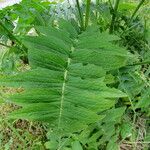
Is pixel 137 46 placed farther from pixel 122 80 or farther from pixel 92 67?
pixel 92 67

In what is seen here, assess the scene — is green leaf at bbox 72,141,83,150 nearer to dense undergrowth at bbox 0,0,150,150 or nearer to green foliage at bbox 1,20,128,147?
dense undergrowth at bbox 0,0,150,150

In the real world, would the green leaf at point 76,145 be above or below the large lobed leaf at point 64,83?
below

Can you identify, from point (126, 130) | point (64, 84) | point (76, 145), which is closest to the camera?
point (64, 84)

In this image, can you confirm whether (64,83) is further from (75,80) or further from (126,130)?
(126,130)

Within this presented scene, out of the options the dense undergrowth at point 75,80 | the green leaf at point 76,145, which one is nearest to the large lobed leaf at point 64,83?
the dense undergrowth at point 75,80

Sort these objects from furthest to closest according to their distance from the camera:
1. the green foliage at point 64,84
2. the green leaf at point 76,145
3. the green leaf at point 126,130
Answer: the green leaf at point 126,130
the green leaf at point 76,145
the green foliage at point 64,84

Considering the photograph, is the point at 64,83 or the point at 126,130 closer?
the point at 64,83

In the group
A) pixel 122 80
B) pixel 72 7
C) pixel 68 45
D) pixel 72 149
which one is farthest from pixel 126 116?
pixel 68 45

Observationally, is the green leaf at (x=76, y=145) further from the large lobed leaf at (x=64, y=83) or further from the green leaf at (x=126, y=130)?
the large lobed leaf at (x=64, y=83)

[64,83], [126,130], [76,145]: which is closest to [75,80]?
[64,83]
